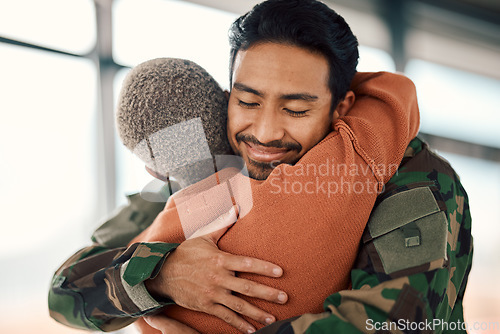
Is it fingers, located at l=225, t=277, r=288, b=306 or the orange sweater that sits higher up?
the orange sweater

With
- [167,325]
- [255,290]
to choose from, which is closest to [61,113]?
[167,325]

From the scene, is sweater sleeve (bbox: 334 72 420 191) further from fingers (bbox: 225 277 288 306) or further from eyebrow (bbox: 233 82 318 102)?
fingers (bbox: 225 277 288 306)

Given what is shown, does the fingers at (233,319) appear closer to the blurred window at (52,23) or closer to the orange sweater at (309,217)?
the orange sweater at (309,217)

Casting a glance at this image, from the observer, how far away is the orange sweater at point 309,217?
0.68m

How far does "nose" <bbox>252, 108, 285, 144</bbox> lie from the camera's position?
84 cm

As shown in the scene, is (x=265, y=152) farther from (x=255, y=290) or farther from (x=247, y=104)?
(x=255, y=290)

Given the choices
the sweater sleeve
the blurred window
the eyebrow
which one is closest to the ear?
the sweater sleeve

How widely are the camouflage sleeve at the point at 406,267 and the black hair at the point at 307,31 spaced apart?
0.87ft

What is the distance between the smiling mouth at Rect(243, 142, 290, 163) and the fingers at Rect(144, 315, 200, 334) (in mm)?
346

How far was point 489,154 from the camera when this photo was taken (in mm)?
3012

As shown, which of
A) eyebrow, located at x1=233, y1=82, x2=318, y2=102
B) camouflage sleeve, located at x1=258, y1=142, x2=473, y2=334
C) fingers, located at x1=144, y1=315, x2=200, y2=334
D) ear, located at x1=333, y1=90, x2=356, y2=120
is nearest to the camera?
camouflage sleeve, located at x1=258, y1=142, x2=473, y2=334

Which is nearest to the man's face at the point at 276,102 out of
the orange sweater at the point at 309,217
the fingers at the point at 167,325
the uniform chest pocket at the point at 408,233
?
the orange sweater at the point at 309,217

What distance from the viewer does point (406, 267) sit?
0.66m

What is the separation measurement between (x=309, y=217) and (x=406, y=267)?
16 cm
